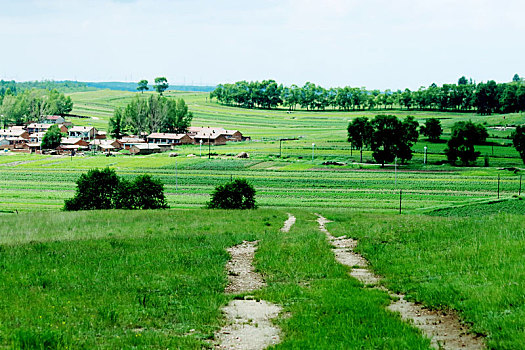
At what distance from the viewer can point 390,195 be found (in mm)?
72438

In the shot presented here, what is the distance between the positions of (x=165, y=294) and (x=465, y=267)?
10028 millimetres

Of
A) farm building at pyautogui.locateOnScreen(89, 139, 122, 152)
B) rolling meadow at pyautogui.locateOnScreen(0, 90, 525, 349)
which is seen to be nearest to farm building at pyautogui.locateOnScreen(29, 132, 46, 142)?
farm building at pyautogui.locateOnScreen(89, 139, 122, 152)

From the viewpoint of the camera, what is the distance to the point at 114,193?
189 feet

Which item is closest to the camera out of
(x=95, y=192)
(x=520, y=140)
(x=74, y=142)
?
(x=95, y=192)

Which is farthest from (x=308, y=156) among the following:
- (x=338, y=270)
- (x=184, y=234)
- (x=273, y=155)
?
(x=338, y=270)

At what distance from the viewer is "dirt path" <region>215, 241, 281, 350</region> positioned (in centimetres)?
1436

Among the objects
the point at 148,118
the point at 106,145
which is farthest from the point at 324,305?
the point at 148,118

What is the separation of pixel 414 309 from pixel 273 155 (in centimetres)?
11035

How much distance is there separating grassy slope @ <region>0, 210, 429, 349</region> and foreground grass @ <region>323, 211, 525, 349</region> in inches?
66.6

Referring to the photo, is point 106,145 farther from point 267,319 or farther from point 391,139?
point 267,319

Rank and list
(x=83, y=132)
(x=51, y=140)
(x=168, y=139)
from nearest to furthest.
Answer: (x=51, y=140) → (x=168, y=139) → (x=83, y=132)

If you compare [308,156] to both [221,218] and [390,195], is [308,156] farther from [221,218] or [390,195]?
[221,218]

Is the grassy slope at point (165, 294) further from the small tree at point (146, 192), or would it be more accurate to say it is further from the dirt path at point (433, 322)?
the small tree at point (146, 192)

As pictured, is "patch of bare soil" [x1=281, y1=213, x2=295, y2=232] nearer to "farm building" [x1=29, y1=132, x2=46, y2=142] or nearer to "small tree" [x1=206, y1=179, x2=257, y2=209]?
"small tree" [x1=206, y1=179, x2=257, y2=209]
